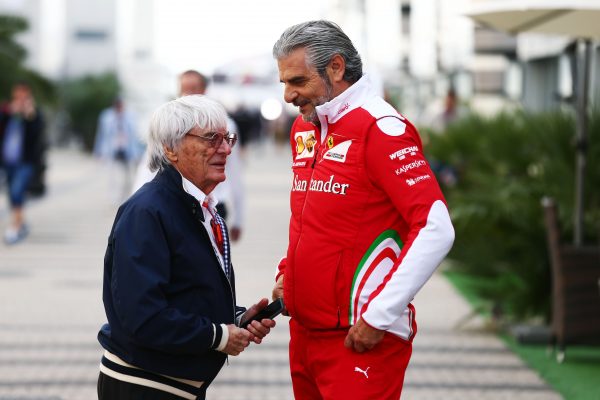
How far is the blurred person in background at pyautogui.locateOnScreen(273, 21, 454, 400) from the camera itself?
3674 millimetres

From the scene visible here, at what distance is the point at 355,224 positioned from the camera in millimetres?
3775

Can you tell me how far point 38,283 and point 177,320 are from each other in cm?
885

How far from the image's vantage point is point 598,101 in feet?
29.5

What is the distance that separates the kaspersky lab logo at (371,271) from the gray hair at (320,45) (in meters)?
0.54

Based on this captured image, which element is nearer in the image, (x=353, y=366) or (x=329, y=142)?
(x=353, y=366)

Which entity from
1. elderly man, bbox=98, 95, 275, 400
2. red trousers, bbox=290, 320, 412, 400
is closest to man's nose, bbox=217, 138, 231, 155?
elderly man, bbox=98, 95, 275, 400

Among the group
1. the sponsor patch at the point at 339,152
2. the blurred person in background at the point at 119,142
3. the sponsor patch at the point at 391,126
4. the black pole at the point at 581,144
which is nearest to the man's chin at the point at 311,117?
the sponsor patch at the point at 339,152

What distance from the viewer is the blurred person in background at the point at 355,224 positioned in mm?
3674

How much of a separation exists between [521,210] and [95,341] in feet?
11.2

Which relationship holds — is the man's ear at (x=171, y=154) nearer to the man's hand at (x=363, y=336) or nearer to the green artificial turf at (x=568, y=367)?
the man's hand at (x=363, y=336)

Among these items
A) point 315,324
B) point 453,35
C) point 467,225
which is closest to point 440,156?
point 467,225

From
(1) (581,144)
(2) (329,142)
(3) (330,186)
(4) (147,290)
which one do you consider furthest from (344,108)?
(1) (581,144)

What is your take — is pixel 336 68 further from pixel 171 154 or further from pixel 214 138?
pixel 171 154

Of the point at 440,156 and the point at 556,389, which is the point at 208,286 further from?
the point at 440,156
